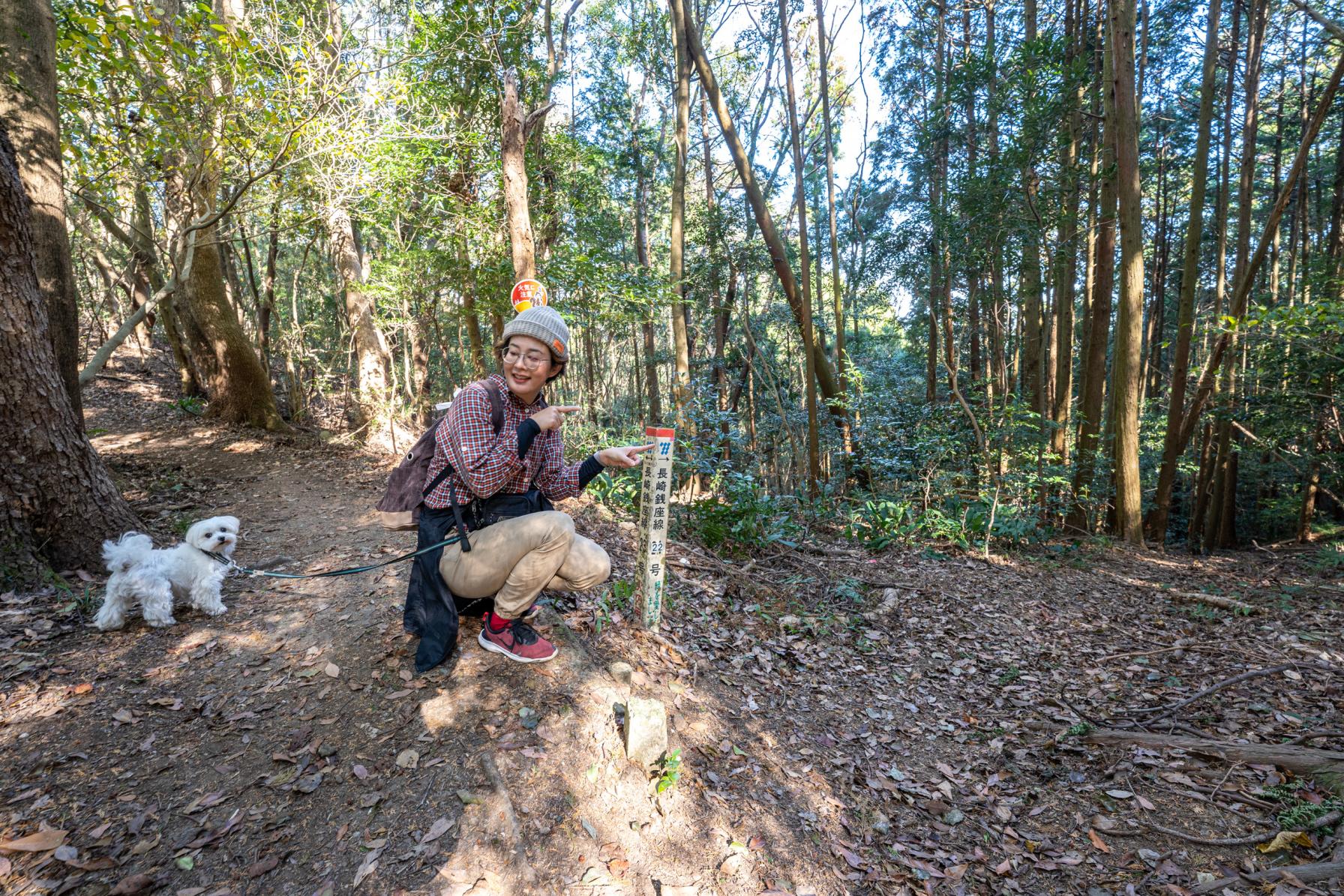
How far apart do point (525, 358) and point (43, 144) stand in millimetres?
4558

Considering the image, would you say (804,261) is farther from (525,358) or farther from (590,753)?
(590,753)

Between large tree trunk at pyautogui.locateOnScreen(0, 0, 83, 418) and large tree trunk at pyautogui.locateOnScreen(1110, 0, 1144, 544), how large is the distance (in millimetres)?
11933

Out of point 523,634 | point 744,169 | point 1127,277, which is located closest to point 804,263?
point 744,169

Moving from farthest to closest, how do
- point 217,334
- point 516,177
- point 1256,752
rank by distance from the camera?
A: point 217,334
point 516,177
point 1256,752

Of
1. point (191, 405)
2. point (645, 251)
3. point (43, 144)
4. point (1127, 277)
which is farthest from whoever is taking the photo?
point (645, 251)

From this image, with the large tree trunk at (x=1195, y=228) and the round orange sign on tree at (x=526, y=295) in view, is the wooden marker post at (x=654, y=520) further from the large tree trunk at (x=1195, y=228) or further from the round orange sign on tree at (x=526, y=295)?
the large tree trunk at (x=1195, y=228)

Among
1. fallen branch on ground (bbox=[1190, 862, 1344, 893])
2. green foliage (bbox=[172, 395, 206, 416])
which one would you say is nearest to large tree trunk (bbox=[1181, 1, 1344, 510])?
fallen branch on ground (bbox=[1190, 862, 1344, 893])

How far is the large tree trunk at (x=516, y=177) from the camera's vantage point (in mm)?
5648

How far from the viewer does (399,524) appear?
9.34 ft

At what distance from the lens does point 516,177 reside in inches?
225

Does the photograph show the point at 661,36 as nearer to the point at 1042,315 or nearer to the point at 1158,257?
the point at 1042,315

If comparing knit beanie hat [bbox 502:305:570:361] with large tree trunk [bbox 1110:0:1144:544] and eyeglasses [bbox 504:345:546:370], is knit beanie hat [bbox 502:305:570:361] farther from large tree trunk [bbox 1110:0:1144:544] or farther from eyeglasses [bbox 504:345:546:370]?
large tree trunk [bbox 1110:0:1144:544]

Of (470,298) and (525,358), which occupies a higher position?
(470,298)

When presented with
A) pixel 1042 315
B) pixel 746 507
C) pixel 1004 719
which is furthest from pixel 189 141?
pixel 1042 315
